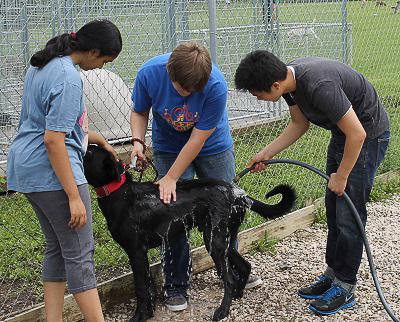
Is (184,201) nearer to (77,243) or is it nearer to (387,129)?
(77,243)

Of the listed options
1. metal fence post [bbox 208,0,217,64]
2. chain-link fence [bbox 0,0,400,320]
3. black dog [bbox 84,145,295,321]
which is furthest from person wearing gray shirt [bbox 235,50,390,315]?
metal fence post [bbox 208,0,217,64]

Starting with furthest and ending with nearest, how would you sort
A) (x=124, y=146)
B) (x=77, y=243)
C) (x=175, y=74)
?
(x=124, y=146) → (x=175, y=74) → (x=77, y=243)

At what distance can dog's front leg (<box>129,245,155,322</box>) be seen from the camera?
406 cm

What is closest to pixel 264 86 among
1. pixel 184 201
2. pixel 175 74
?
pixel 175 74

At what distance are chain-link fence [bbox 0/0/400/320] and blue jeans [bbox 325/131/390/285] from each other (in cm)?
Answer: 135

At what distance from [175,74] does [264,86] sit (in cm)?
48

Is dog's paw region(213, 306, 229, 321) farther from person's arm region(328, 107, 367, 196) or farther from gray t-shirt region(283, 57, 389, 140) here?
gray t-shirt region(283, 57, 389, 140)

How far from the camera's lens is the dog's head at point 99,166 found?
3799mm

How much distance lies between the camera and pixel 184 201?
4.13m

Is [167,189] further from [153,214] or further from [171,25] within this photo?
[171,25]

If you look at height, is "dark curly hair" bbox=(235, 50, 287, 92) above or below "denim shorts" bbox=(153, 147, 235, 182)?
above

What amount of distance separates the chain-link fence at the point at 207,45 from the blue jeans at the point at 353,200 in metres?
1.35

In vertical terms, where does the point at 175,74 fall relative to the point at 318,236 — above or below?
above

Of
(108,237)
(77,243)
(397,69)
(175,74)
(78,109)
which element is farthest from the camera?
(397,69)
